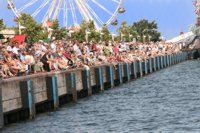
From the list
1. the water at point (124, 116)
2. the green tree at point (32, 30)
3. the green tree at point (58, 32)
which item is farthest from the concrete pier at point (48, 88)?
the green tree at point (58, 32)

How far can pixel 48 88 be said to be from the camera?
1045 inches

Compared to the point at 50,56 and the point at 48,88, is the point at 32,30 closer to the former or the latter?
the point at 50,56

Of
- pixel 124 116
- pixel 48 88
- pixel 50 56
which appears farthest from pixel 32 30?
pixel 124 116

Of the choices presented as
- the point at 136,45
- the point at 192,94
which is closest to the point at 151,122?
the point at 192,94

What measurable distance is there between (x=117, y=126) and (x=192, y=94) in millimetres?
12284

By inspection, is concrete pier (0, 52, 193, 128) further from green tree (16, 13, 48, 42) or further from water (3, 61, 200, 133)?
green tree (16, 13, 48, 42)

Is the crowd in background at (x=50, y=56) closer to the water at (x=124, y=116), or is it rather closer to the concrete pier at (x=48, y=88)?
the concrete pier at (x=48, y=88)

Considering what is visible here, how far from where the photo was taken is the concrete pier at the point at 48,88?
22.4 meters

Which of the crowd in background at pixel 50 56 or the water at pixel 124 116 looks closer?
the water at pixel 124 116

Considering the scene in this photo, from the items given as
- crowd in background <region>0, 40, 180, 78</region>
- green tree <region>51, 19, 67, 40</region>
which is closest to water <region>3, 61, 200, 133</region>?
crowd in background <region>0, 40, 180, 78</region>

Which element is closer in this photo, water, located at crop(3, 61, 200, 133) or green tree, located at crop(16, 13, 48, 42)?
water, located at crop(3, 61, 200, 133)

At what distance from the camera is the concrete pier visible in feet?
73.5

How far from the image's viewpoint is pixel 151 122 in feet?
69.7

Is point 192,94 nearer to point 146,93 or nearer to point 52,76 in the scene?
point 146,93
